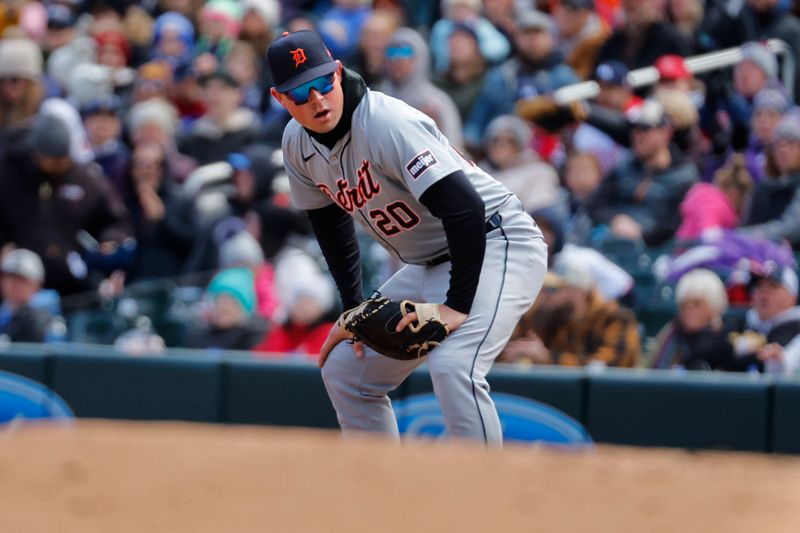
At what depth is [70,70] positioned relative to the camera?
1120 cm

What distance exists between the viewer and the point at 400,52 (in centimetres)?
954

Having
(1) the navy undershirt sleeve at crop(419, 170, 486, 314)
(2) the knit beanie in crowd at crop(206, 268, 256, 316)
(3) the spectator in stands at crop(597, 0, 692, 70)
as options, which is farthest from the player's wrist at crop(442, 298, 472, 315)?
(3) the spectator in stands at crop(597, 0, 692, 70)

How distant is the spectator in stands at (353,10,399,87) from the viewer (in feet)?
Answer: 33.4

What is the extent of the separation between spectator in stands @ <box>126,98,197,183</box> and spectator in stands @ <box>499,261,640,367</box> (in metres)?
3.22

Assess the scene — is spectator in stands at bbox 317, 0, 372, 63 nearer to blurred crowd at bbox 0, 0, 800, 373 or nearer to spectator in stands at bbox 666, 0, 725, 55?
blurred crowd at bbox 0, 0, 800, 373

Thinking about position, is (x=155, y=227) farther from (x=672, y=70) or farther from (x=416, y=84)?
(x=672, y=70)

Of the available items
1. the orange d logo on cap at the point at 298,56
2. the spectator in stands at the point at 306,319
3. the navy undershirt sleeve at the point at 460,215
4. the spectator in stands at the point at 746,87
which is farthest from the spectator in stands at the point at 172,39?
the navy undershirt sleeve at the point at 460,215

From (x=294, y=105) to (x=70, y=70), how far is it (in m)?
6.95

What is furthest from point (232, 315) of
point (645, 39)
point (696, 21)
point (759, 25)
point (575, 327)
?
point (759, 25)

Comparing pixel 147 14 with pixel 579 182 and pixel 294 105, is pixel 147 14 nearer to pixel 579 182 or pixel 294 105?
pixel 579 182

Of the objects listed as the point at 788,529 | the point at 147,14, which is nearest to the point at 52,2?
the point at 147,14

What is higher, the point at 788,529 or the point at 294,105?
the point at 294,105

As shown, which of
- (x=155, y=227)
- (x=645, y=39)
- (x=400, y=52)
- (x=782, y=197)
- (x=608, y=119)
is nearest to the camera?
(x=782, y=197)

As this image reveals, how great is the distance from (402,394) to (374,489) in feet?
12.7
